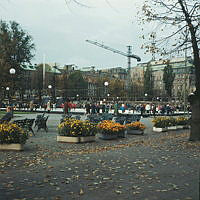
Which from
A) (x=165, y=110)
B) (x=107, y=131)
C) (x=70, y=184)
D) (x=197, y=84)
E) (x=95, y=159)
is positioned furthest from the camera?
(x=165, y=110)

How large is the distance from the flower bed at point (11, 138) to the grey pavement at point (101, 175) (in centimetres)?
37

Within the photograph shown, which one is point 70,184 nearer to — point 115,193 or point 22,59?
point 115,193

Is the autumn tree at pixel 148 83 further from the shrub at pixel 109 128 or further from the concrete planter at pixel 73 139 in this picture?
the concrete planter at pixel 73 139

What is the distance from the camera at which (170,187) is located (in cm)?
543

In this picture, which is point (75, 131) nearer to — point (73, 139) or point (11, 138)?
point (73, 139)

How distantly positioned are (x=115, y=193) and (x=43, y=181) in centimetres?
166

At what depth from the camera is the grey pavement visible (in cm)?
508

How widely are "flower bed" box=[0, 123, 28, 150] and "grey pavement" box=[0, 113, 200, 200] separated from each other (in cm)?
37

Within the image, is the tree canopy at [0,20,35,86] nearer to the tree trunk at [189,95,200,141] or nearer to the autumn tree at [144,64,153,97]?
the tree trunk at [189,95,200,141]

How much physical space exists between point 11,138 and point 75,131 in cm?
311

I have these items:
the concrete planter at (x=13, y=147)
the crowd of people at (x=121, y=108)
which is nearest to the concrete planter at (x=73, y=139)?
the concrete planter at (x=13, y=147)

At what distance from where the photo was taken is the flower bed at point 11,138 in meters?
10.0

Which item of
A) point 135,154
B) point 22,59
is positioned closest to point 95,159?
point 135,154

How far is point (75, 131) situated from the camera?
1241cm
